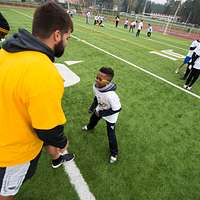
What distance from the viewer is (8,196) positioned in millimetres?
2197

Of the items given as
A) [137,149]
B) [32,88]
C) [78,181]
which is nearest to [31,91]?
[32,88]

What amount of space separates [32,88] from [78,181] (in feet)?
7.99

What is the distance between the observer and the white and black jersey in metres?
3.61

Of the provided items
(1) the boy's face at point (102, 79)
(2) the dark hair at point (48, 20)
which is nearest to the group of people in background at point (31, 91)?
(2) the dark hair at point (48, 20)

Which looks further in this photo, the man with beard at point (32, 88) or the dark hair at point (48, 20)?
the dark hair at point (48, 20)

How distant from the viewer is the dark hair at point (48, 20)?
1654mm

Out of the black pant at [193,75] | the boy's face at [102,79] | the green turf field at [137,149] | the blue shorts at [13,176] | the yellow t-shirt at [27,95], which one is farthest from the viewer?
the black pant at [193,75]

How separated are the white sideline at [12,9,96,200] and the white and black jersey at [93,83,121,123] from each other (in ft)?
3.35

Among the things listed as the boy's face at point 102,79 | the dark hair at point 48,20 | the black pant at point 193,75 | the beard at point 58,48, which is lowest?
the black pant at point 193,75

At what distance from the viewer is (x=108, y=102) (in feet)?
12.2

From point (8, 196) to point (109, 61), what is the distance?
30.3ft

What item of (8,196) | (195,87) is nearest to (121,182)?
(8,196)

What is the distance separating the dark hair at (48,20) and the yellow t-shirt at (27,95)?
0.21 meters

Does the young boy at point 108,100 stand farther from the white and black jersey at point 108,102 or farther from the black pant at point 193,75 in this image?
the black pant at point 193,75
